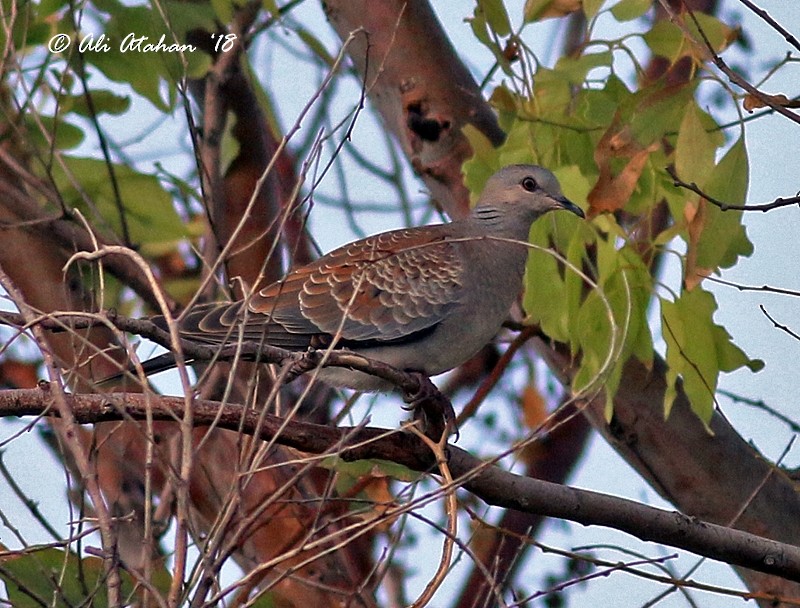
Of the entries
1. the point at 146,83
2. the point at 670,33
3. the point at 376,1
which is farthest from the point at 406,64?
the point at 670,33

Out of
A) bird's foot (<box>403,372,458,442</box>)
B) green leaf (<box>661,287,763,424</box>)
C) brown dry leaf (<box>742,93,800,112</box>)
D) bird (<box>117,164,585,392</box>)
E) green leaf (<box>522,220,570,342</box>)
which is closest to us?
brown dry leaf (<box>742,93,800,112</box>)

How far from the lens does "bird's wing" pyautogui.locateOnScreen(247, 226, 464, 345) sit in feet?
12.3

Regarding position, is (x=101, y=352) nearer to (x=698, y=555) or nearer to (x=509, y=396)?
(x=698, y=555)

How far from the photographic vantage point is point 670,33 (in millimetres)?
3242

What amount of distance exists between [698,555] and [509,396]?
11.4 feet

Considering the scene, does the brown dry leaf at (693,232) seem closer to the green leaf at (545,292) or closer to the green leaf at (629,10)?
the green leaf at (545,292)

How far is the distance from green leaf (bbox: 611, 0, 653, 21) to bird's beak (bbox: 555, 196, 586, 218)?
52 cm

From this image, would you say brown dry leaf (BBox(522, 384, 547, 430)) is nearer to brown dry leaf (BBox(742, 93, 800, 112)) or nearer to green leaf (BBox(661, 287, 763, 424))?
green leaf (BBox(661, 287, 763, 424))

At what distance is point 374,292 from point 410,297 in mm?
146

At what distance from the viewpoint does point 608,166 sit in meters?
2.78

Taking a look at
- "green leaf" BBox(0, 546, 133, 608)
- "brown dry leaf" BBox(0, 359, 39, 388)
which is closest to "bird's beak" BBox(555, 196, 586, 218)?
"green leaf" BBox(0, 546, 133, 608)

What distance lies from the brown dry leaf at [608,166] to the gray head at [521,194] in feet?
2.92

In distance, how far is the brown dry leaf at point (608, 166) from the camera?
2.74 metres

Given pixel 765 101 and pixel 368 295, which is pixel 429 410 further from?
pixel 765 101
